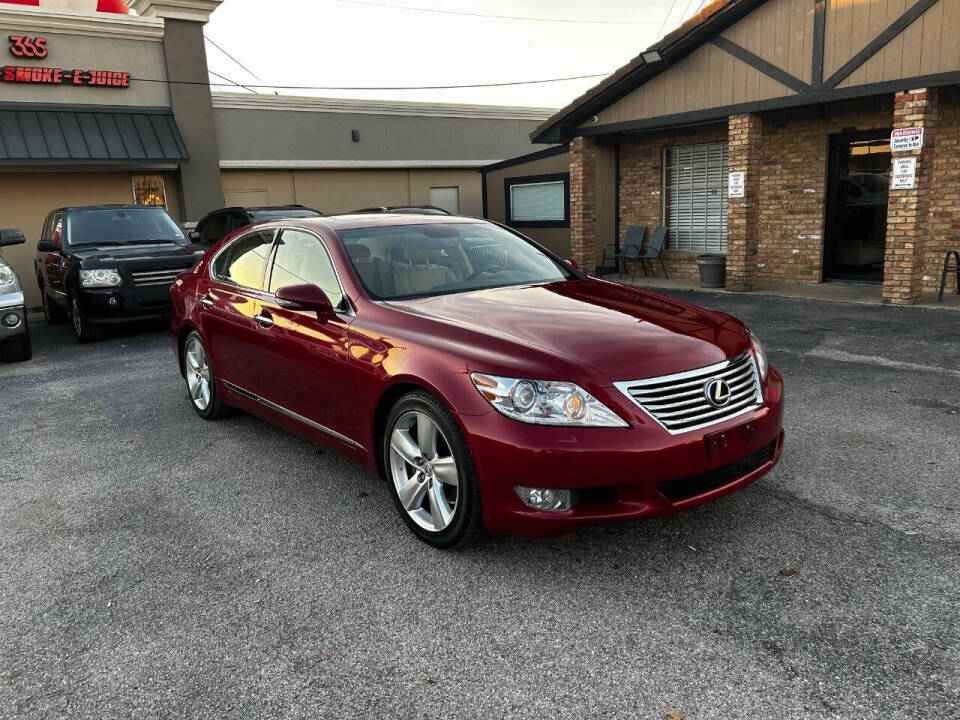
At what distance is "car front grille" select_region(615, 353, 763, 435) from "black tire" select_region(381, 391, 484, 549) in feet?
2.45

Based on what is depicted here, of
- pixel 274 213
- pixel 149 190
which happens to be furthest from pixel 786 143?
pixel 149 190

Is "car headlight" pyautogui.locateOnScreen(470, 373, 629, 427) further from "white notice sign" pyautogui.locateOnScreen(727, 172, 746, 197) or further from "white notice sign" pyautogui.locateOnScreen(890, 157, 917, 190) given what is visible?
"white notice sign" pyautogui.locateOnScreen(727, 172, 746, 197)

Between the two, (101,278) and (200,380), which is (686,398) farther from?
(101,278)

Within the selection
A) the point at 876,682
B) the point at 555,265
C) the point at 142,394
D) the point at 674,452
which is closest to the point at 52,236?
the point at 142,394

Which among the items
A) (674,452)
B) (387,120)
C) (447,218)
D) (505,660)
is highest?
(387,120)

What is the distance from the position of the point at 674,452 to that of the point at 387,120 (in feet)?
69.4

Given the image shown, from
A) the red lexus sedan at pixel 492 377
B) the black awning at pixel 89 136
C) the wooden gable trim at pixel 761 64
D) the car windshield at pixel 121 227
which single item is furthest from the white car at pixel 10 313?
the wooden gable trim at pixel 761 64

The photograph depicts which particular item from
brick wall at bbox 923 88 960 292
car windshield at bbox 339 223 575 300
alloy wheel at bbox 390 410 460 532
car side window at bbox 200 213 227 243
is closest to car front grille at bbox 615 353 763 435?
alloy wheel at bbox 390 410 460 532

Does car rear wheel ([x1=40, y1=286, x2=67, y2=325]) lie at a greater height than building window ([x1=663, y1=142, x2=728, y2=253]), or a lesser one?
lesser

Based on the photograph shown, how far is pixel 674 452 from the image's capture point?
10.9ft

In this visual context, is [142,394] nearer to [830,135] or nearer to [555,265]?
[555,265]

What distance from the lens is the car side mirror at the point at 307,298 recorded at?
4324 mm

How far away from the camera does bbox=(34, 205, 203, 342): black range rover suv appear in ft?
34.1

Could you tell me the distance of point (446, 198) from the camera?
975 inches
